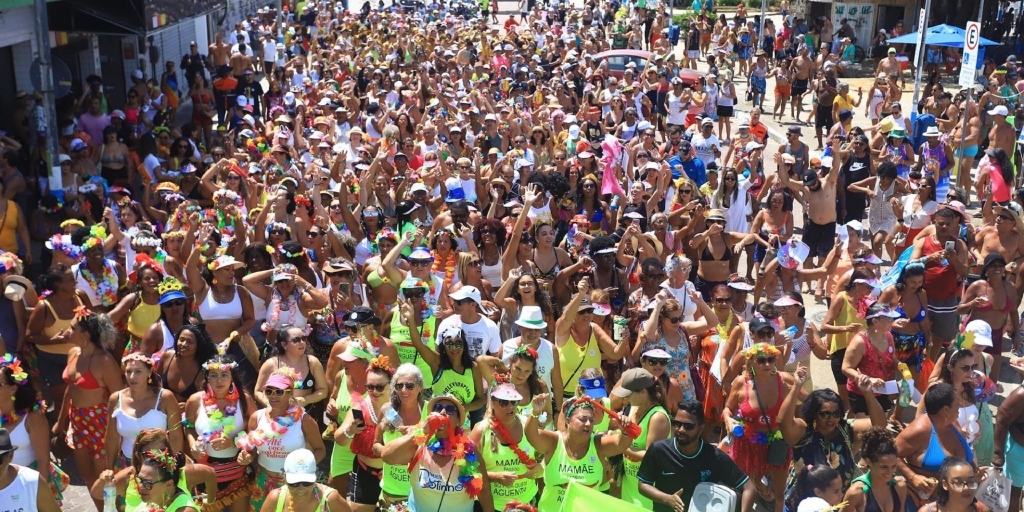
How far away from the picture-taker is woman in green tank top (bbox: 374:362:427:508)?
566 cm

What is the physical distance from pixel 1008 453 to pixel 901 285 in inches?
74.6

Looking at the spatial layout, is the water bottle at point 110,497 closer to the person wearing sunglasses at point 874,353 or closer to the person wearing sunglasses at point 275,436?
the person wearing sunglasses at point 275,436

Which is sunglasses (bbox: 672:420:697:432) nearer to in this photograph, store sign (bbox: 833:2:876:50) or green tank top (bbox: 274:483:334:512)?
green tank top (bbox: 274:483:334:512)

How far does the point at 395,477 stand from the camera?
567cm

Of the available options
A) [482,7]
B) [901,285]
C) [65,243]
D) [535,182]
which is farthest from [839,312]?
[482,7]

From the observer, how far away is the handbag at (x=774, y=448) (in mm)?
6262

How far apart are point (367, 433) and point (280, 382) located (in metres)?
0.57

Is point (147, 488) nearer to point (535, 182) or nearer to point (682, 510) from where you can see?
point (682, 510)

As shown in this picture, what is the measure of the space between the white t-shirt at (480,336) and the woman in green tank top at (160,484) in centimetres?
209

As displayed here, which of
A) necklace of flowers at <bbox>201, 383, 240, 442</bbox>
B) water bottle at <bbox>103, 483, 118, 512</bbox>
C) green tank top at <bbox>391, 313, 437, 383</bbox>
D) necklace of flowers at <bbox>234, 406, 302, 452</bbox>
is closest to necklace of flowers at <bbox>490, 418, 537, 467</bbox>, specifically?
necklace of flowers at <bbox>234, 406, 302, 452</bbox>

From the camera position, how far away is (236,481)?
235 inches

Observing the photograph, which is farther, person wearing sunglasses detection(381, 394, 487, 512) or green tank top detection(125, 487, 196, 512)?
person wearing sunglasses detection(381, 394, 487, 512)

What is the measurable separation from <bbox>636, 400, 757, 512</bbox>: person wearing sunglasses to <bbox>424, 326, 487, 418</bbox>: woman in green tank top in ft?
4.63

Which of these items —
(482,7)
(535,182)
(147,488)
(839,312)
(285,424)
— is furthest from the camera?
(482,7)
